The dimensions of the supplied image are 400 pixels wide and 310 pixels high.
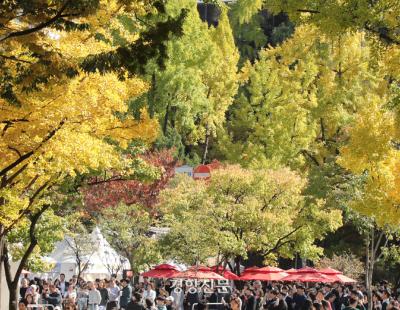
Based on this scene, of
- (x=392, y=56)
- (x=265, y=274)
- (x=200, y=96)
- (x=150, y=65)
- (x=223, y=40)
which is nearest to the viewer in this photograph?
(x=392, y=56)

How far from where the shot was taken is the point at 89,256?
43094 millimetres

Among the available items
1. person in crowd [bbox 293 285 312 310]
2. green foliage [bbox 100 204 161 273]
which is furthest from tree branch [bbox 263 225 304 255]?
person in crowd [bbox 293 285 312 310]

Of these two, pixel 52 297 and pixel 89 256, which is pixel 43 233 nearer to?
pixel 52 297

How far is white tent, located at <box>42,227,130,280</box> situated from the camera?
139ft

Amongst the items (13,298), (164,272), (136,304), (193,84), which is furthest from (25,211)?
(193,84)

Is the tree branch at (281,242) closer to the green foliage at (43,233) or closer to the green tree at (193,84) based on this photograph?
the green tree at (193,84)

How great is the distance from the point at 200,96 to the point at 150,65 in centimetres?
467

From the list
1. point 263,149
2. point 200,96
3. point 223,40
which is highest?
point 223,40

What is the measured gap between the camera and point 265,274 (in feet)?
116

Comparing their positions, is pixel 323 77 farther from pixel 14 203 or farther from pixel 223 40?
pixel 14 203

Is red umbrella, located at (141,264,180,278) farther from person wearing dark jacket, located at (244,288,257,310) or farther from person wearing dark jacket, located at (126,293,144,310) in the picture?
person wearing dark jacket, located at (126,293,144,310)

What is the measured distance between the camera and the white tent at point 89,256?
1672 inches

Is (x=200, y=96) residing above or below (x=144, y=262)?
above

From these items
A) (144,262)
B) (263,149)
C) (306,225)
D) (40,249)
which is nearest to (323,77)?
(263,149)
